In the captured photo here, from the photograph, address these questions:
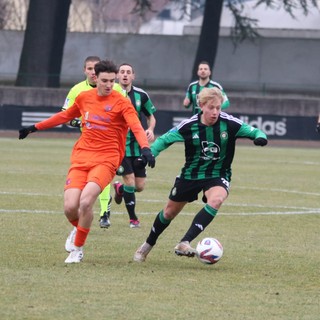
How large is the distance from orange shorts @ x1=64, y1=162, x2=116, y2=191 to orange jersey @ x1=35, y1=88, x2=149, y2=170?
0.06 m

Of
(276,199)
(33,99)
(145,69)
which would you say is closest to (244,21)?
(145,69)

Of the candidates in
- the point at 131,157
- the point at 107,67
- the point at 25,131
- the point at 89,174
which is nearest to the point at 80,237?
the point at 89,174

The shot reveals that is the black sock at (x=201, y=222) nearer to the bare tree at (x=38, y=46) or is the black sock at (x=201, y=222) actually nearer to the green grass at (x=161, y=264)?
the green grass at (x=161, y=264)

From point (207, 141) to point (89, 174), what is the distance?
110 cm

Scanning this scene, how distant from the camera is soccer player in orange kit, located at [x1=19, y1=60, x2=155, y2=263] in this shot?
388 inches

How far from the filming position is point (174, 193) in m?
10.2

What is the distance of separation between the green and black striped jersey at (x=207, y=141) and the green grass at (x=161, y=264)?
2.83 feet

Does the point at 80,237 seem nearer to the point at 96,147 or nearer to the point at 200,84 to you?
the point at 96,147

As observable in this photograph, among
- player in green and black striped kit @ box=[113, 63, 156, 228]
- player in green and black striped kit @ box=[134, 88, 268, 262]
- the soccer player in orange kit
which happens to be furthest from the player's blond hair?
A: player in green and black striped kit @ box=[113, 63, 156, 228]

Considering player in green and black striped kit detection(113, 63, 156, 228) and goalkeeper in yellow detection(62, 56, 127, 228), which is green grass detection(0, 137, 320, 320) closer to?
goalkeeper in yellow detection(62, 56, 127, 228)

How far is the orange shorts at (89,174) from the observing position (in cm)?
987

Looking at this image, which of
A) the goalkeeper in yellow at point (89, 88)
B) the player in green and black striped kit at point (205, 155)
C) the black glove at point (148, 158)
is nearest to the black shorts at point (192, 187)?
the player in green and black striped kit at point (205, 155)

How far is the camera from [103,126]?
33.3ft

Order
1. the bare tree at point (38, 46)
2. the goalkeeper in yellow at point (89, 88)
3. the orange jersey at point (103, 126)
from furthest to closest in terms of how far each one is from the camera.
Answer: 1. the bare tree at point (38, 46)
2. the goalkeeper in yellow at point (89, 88)
3. the orange jersey at point (103, 126)
